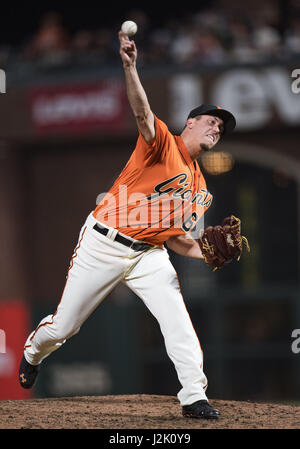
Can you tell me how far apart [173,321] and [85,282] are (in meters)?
0.60

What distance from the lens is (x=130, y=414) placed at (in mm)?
5066

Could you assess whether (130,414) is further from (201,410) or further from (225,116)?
(225,116)

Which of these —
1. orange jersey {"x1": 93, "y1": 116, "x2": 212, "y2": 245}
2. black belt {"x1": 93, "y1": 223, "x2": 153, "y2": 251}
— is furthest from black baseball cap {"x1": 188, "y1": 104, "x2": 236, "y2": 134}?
black belt {"x1": 93, "y1": 223, "x2": 153, "y2": 251}

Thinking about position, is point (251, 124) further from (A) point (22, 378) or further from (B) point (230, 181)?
(A) point (22, 378)

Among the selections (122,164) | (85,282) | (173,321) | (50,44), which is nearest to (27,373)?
(85,282)

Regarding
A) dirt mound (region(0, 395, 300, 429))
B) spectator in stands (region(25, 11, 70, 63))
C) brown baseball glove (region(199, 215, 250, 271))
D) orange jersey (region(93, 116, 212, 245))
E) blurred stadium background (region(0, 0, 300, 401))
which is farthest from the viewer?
spectator in stands (region(25, 11, 70, 63))

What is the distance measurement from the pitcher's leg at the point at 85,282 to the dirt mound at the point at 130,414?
54 centimetres

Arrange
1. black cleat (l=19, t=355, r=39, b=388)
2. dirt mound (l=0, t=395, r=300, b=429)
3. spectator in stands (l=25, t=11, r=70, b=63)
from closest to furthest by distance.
→ dirt mound (l=0, t=395, r=300, b=429) < black cleat (l=19, t=355, r=39, b=388) < spectator in stands (l=25, t=11, r=70, b=63)

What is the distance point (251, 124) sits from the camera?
11.6 meters

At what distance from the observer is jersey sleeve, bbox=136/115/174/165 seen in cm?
462

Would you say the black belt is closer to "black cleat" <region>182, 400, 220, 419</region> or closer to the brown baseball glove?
the brown baseball glove

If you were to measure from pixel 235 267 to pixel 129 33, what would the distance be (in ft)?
25.6

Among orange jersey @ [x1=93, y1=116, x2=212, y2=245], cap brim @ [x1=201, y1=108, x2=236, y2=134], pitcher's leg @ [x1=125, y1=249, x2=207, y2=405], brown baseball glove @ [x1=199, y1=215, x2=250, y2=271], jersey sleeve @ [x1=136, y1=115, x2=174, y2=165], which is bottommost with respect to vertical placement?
pitcher's leg @ [x1=125, y1=249, x2=207, y2=405]

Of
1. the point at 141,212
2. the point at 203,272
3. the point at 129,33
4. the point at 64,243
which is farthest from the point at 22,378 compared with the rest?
the point at 64,243
